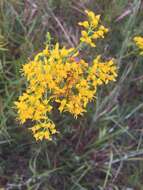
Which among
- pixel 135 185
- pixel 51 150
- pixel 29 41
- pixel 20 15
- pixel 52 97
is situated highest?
pixel 20 15

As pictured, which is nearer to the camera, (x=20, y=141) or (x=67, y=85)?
(x=67, y=85)

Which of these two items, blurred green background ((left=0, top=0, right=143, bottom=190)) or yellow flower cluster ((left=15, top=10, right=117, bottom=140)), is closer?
→ yellow flower cluster ((left=15, top=10, right=117, bottom=140))

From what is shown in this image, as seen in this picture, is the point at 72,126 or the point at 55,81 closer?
the point at 55,81

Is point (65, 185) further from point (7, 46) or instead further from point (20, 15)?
point (20, 15)

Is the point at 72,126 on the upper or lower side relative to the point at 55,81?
lower

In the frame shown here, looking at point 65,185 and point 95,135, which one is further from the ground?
point 95,135

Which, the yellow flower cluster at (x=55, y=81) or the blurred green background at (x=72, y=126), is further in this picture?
the blurred green background at (x=72, y=126)

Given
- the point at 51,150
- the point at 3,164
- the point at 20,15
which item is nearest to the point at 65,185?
the point at 51,150
